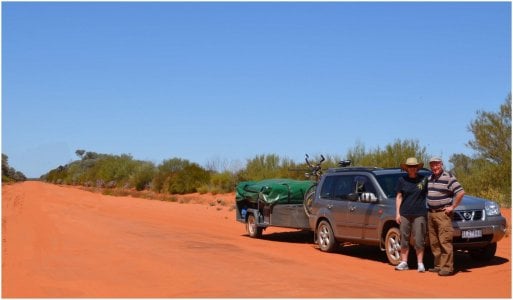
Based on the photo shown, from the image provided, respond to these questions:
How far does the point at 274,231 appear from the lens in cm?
2053

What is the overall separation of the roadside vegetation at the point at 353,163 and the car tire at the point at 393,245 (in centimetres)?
624

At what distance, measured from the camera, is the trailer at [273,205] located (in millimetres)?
16609

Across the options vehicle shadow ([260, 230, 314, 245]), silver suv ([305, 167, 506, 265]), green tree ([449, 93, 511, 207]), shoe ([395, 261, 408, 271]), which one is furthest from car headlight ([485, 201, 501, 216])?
green tree ([449, 93, 511, 207])

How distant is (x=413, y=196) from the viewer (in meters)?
11.7

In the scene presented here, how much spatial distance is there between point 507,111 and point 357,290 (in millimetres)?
19888

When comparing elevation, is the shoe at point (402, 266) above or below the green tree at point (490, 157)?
below

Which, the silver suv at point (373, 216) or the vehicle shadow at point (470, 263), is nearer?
the silver suv at point (373, 216)

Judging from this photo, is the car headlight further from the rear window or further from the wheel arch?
the wheel arch

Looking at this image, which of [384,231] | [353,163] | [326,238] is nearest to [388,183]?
[384,231]

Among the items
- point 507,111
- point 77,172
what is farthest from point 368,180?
point 77,172

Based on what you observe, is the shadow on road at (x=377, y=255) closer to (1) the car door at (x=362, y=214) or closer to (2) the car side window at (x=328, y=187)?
(1) the car door at (x=362, y=214)

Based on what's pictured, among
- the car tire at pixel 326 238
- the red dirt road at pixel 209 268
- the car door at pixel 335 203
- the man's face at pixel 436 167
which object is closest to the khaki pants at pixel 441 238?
the red dirt road at pixel 209 268

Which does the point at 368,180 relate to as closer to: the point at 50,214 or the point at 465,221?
the point at 465,221

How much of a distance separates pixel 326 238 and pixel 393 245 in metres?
2.55
